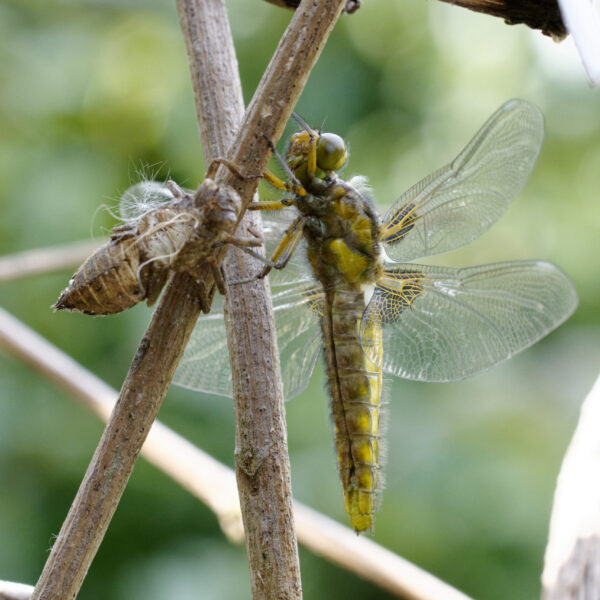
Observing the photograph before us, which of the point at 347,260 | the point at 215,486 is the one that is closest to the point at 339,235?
the point at 347,260

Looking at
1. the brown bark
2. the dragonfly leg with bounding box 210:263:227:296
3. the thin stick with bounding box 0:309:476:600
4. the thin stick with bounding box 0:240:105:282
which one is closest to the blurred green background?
the thin stick with bounding box 0:240:105:282

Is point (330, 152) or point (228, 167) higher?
point (330, 152)

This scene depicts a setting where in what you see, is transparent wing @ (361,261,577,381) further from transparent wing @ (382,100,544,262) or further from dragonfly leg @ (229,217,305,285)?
dragonfly leg @ (229,217,305,285)

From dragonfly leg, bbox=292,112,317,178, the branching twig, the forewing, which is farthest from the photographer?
dragonfly leg, bbox=292,112,317,178

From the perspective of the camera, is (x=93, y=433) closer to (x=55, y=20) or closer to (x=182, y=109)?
(x=182, y=109)

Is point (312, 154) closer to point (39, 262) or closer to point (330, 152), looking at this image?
point (330, 152)

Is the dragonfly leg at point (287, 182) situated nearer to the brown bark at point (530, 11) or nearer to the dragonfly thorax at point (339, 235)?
the dragonfly thorax at point (339, 235)

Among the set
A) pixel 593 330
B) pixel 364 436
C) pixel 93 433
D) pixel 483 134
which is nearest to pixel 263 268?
pixel 364 436
